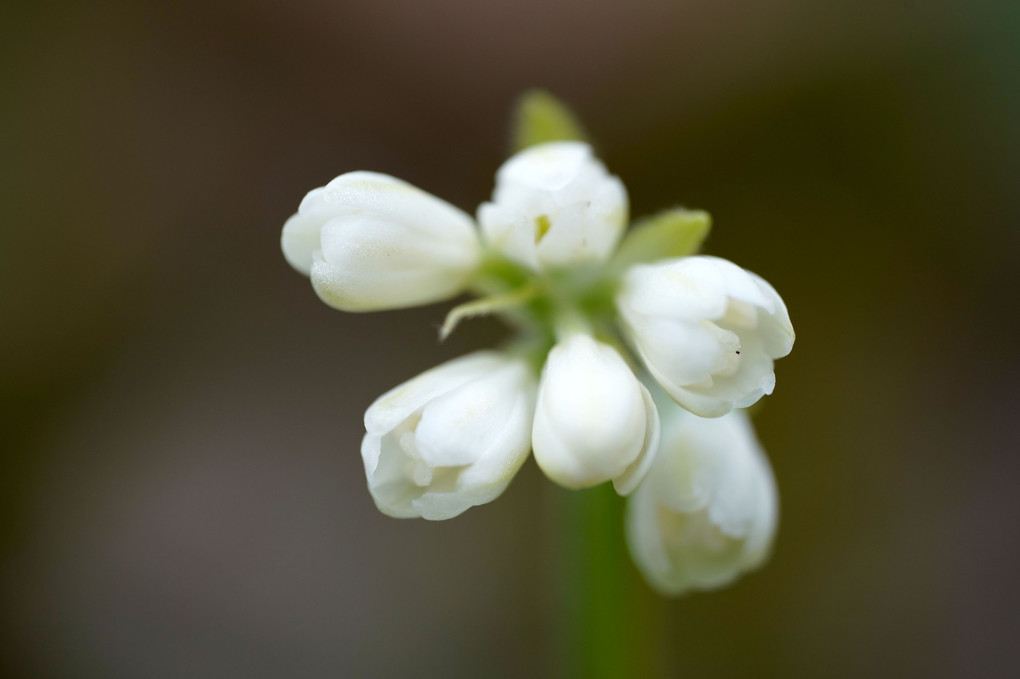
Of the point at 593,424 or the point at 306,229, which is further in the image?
the point at 306,229

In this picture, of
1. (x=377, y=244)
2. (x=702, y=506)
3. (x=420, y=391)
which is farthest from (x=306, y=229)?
(x=702, y=506)

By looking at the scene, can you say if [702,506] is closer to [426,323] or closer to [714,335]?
[714,335]

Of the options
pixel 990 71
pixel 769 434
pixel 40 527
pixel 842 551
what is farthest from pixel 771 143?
pixel 40 527

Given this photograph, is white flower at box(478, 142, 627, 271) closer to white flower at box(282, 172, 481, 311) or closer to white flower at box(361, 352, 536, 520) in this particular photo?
white flower at box(282, 172, 481, 311)

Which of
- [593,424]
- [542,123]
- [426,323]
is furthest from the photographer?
[426,323]

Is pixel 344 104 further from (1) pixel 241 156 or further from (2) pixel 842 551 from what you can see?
(2) pixel 842 551

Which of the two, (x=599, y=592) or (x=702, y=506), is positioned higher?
(x=702, y=506)

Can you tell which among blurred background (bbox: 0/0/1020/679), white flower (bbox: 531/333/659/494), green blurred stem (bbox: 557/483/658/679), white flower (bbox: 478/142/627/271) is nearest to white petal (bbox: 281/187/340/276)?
white flower (bbox: 478/142/627/271)
